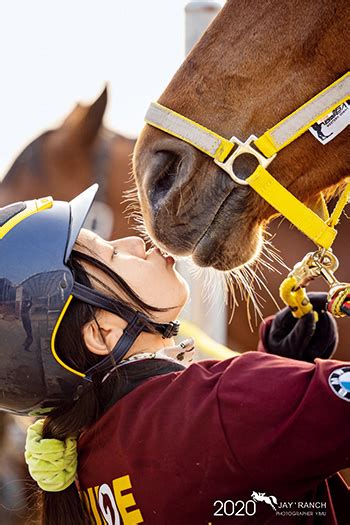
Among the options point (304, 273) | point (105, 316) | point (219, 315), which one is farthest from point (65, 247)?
point (219, 315)

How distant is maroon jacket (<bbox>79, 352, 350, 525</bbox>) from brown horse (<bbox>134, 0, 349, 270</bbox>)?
0.35m

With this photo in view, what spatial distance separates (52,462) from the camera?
185 centimetres

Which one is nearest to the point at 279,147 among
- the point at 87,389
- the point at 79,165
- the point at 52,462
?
the point at 87,389

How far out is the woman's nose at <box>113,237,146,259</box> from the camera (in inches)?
79.7

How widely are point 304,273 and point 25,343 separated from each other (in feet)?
2.48

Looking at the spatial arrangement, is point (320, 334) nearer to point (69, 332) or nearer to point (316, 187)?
point (316, 187)

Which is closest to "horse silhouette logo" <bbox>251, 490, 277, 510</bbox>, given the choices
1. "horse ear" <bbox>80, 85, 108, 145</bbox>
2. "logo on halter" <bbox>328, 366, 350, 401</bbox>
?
"logo on halter" <bbox>328, 366, 350, 401</bbox>

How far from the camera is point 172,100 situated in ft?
6.49

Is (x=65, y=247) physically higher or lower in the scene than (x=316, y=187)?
lower

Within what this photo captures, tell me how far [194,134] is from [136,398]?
0.67m

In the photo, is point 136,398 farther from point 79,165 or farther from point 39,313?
point 79,165

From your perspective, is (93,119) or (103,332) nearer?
(103,332)

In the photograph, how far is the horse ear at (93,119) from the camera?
568 cm

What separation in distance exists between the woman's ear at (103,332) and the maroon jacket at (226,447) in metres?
0.16
